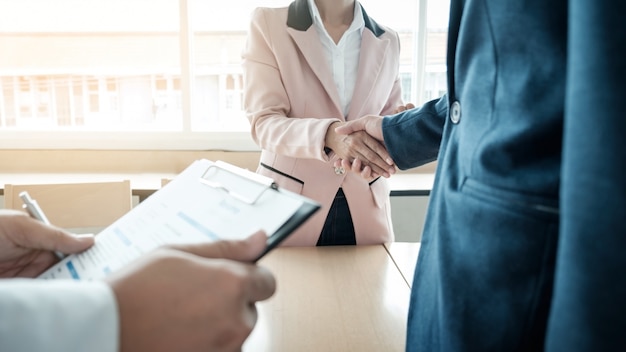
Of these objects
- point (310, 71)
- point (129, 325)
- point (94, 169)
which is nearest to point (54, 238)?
point (129, 325)

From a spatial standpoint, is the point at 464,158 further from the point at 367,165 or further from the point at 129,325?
the point at 367,165

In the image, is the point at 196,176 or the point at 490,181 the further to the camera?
the point at 196,176

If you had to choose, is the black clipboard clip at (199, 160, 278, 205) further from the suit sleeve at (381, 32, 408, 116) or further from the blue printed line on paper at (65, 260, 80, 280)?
the suit sleeve at (381, 32, 408, 116)

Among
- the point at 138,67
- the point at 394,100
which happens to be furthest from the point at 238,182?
the point at 138,67

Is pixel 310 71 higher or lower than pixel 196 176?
higher

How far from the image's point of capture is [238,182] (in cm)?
58

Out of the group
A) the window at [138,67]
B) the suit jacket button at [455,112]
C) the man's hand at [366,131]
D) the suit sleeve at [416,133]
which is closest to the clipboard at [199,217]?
the suit jacket button at [455,112]

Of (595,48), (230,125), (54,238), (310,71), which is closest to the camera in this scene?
(595,48)

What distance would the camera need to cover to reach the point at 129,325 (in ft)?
1.28

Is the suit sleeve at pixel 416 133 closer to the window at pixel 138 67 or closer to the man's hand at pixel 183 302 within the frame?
the man's hand at pixel 183 302

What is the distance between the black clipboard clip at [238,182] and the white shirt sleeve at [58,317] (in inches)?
7.6

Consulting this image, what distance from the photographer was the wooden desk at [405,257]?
125cm

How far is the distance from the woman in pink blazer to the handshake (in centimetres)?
13

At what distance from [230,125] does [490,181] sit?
2652 mm
